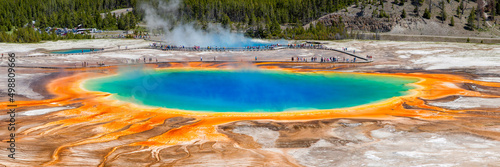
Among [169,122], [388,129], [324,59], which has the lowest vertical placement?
A: [388,129]

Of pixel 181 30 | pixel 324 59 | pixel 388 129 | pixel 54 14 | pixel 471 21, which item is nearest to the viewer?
pixel 388 129

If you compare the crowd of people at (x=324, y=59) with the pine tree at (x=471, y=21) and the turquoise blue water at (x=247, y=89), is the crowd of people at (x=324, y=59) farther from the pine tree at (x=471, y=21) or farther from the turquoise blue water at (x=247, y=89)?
the pine tree at (x=471, y=21)

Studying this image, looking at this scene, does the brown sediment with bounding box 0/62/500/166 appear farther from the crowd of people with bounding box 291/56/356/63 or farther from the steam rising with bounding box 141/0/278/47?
the steam rising with bounding box 141/0/278/47

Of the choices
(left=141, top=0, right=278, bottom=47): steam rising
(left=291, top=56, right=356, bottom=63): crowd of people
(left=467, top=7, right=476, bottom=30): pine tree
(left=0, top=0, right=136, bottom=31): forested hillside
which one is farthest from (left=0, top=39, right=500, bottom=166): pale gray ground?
(left=0, top=0, right=136, bottom=31): forested hillside

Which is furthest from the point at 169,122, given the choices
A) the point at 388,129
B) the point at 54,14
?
the point at 54,14

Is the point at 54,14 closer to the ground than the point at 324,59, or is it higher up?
higher up

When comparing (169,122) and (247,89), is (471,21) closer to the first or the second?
(247,89)
